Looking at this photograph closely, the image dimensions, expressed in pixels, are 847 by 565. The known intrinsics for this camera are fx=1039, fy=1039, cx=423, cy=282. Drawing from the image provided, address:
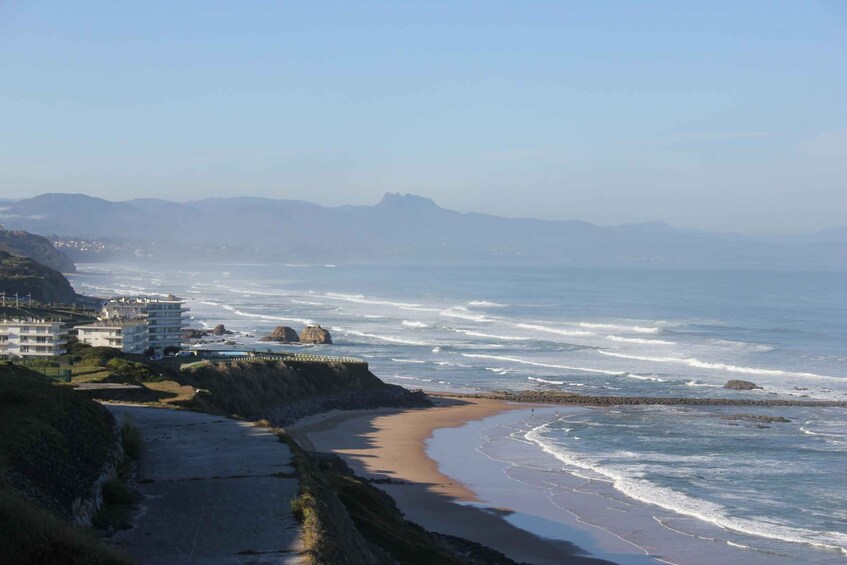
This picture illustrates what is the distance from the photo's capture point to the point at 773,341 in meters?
81.4

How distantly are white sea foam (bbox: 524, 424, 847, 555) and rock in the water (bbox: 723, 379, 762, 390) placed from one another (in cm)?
2213

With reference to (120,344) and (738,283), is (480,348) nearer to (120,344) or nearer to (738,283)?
(120,344)

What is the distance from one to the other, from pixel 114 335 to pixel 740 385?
33954 mm

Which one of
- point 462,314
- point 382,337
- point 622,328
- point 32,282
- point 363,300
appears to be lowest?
point 382,337

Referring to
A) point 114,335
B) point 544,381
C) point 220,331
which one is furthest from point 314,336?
point 544,381

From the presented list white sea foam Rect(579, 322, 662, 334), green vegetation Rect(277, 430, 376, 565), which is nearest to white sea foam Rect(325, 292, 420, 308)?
white sea foam Rect(579, 322, 662, 334)

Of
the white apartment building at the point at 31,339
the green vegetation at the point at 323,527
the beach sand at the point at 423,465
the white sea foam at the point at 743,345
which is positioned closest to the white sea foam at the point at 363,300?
the white sea foam at the point at 743,345

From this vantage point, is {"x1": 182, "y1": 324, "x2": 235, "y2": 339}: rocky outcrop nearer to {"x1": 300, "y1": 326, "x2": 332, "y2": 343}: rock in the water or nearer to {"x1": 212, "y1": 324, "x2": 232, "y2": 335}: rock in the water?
{"x1": 212, "y1": 324, "x2": 232, "y2": 335}: rock in the water

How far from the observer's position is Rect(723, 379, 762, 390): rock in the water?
182ft

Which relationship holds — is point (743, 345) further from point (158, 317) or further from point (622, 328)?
point (158, 317)

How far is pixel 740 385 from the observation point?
183 ft

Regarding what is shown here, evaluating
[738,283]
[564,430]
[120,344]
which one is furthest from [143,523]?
[738,283]

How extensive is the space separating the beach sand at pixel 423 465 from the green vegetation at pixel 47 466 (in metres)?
9.99

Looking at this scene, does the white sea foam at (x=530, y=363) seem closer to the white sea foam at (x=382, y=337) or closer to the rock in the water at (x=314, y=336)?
the white sea foam at (x=382, y=337)
